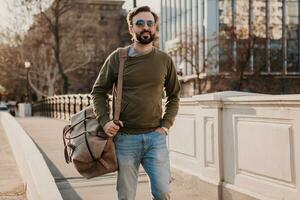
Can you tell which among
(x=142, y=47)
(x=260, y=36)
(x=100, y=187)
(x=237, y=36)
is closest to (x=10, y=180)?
(x=100, y=187)

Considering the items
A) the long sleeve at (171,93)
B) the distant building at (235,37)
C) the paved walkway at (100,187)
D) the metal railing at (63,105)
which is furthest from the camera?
the distant building at (235,37)

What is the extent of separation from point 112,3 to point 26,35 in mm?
41681

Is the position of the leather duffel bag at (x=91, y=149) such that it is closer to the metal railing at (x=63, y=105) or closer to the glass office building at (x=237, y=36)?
the metal railing at (x=63, y=105)

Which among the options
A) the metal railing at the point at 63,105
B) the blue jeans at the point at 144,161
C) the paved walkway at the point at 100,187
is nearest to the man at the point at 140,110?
the blue jeans at the point at 144,161

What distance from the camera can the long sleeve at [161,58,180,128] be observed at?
3969 mm

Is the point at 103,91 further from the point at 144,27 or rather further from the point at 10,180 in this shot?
the point at 10,180

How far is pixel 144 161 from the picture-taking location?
3902mm

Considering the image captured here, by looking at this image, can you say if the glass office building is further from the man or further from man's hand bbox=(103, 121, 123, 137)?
man's hand bbox=(103, 121, 123, 137)

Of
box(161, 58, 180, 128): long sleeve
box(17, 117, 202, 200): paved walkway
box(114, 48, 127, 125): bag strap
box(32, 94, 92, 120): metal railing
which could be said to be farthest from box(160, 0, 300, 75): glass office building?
box(114, 48, 127, 125): bag strap

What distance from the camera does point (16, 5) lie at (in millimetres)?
42156

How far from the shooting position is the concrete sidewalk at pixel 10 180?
7.51 meters

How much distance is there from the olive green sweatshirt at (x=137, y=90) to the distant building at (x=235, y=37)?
3718cm

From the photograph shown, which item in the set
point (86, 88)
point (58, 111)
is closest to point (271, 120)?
point (58, 111)

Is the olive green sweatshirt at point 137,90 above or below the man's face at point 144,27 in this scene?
below
